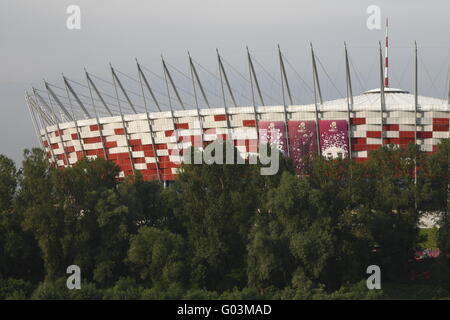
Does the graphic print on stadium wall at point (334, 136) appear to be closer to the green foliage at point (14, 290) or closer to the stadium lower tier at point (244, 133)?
the stadium lower tier at point (244, 133)

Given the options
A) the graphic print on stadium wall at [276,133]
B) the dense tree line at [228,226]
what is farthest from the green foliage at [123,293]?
the graphic print on stadium wall at [276,133]

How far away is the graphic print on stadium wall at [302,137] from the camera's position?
55750 mm

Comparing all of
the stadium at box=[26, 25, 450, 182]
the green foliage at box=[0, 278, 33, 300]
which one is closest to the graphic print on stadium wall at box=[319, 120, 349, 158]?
the stadium at box=[26, 25, 450, 182]

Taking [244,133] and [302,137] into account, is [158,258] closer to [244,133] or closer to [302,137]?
[302,137]

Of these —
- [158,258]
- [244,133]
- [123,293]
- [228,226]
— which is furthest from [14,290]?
[244,133]

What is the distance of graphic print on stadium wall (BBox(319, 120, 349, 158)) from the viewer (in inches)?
2154

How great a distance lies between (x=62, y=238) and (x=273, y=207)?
1069cm

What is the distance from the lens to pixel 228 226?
33438 millimetres

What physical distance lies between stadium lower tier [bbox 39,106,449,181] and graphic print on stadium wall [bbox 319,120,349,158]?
0.25 ft

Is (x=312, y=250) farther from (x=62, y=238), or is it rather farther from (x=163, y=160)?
(x=163, y=160)

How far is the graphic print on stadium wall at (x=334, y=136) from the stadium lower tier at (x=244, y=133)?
75 mm

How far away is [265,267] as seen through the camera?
30.0 meters

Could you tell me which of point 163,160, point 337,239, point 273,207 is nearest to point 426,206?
point 337,239

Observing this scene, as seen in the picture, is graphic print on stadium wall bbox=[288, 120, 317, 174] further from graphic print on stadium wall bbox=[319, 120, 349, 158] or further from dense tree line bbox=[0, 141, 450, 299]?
dense tree line bbox=[0, 141, 450, 299]
